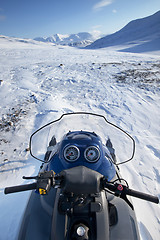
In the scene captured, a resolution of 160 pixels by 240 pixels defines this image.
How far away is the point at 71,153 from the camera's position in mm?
1603

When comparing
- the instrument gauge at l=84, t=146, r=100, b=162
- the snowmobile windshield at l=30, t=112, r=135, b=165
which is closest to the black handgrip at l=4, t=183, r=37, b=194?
the instrument gauge at l=84, t=146, r=100, b=162

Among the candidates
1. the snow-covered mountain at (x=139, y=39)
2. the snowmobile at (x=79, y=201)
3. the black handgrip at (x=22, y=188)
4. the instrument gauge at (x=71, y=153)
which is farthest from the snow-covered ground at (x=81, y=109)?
the snow-covered mountain at (x=139, y=39)

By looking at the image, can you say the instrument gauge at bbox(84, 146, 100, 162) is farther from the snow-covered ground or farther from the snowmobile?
the snow-covered ground

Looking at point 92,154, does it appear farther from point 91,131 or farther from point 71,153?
point 91,131

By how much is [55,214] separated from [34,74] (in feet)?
36.2

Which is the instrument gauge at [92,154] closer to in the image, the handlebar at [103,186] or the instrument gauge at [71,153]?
the instrument gauge at [71,153]

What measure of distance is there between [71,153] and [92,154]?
247 mm

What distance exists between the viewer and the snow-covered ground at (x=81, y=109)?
8.57ft

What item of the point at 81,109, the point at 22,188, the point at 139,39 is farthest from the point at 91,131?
the point at 139,39

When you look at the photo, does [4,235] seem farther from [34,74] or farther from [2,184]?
[34,74]

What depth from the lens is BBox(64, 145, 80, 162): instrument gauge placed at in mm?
1580

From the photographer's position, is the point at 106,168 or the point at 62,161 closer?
the point at 62,161

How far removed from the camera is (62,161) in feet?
5.41

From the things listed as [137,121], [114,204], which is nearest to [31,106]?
[137,121]
